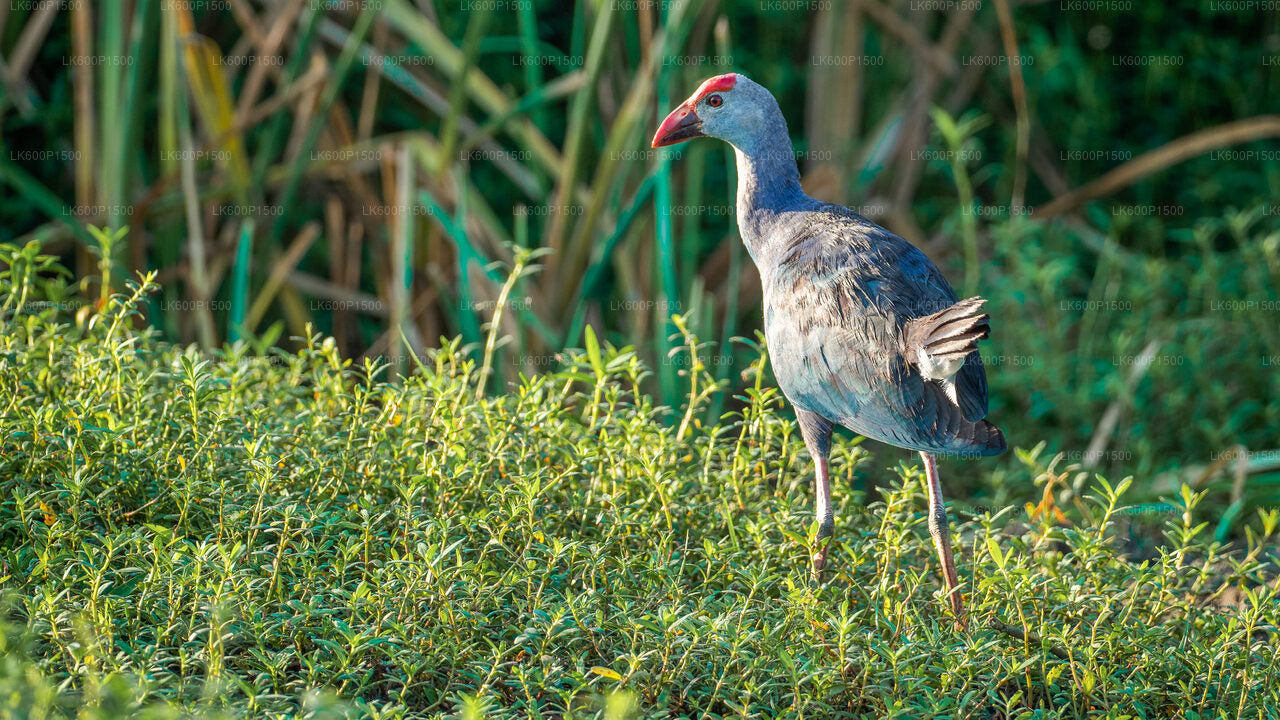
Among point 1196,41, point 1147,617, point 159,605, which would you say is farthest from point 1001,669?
point 1196,41

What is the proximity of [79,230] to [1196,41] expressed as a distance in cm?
501

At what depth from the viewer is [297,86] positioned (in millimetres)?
4582

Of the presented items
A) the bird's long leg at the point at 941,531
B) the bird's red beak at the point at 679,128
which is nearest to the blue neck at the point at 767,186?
the bird's red beak at the point at 679,128

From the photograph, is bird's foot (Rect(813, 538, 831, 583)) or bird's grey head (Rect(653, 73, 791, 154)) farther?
bird's grey head (Rect(653, 73, 791, 154))

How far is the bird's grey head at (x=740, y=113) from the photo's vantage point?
3.20 metres

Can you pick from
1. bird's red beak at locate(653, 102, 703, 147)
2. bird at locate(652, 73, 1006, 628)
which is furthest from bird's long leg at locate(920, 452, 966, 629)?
bird's red beak at locate(653, 102, 703, 147)

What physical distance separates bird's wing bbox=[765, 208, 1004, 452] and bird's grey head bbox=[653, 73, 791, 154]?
37 cm

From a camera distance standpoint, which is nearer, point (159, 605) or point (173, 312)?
point (159, 605)

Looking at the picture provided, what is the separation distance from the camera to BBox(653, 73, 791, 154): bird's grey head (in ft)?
10.5

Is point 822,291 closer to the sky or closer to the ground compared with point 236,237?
closer to the sky

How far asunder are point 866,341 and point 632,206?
1649mm

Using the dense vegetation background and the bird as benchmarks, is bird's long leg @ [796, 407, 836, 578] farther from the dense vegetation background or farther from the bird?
the dense vegetation background

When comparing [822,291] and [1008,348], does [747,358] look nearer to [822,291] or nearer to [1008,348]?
[1008,348]

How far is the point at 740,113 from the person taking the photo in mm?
3203
